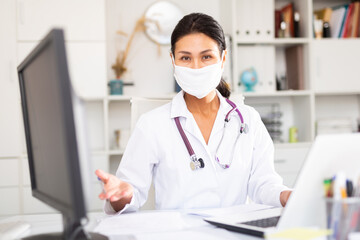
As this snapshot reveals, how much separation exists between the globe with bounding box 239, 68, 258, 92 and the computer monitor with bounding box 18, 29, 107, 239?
2.39 meters

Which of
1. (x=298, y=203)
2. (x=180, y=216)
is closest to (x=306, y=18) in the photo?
(x=180, y=216)

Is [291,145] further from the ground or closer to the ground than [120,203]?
closer to the ground

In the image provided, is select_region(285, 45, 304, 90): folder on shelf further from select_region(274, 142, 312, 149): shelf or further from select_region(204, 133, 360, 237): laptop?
select_region(204, 133, 360, 237): laptop

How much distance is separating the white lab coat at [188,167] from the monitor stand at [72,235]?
0.49m

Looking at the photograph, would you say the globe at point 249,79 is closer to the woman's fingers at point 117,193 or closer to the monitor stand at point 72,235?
the woman's fingers at point 117,193

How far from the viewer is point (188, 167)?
59.6 inches

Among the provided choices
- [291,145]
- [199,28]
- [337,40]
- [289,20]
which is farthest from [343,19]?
[199,28]

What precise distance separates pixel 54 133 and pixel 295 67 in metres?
2.98

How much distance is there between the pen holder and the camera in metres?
0.74

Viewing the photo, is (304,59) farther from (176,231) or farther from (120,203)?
(176,231)

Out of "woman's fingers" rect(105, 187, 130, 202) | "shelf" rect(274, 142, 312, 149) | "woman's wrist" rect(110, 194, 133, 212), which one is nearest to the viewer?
"woman's fingers" rect(105, 187, 130, 202)

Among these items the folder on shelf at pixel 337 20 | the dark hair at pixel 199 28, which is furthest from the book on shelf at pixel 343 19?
the dark hair at pixel 199 28

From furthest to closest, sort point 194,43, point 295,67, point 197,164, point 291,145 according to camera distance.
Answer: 1. point 295,67
2. point 291,145
3. point 194,43
4. point 197,164

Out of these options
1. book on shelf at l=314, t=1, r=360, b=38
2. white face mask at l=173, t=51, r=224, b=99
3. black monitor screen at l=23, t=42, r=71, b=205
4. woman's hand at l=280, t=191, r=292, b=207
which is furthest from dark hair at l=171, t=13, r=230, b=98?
book on shelf at l=314, t=1, r=360, b=38
